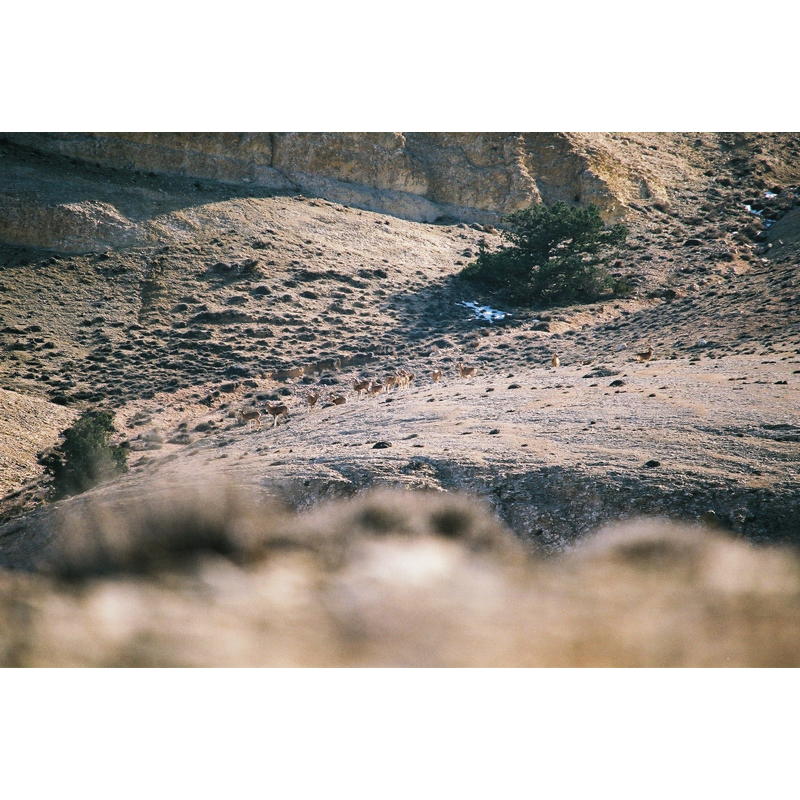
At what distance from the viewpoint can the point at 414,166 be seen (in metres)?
43.6

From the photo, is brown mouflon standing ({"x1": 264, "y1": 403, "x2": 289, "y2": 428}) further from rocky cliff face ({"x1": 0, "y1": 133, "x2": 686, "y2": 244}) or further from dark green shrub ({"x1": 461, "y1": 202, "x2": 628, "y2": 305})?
rocky cliff face ({"x1": 0, "y1": 133, "x2": 686, "y2": 244})

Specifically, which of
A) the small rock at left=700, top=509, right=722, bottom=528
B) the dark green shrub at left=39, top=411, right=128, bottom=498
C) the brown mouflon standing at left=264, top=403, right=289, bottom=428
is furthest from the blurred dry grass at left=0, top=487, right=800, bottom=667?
the brown mouflon standing at left=264, top=403, right=289, bottom=428

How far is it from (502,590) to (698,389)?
354 inches

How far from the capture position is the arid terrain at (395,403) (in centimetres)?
779

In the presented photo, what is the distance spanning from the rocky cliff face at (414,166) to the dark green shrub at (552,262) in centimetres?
704

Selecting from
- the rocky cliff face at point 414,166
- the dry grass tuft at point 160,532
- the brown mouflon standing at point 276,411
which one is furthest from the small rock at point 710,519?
the rocky cliff face at point 414,166

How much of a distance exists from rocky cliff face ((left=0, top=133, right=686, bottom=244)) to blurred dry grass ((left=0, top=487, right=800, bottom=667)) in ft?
107

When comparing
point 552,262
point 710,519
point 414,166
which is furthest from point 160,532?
point 414,166

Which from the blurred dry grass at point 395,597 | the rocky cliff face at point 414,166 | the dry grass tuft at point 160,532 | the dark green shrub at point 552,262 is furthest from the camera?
the rocky cliff face at point 414,166

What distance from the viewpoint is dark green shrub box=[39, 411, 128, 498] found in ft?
53.3

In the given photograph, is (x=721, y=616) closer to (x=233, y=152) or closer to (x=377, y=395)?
(x=377, y=395)

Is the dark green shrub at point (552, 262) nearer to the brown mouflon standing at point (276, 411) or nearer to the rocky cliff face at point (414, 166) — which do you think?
the rocky cliff face at point (414, 166)

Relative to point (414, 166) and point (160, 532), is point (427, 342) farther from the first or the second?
point (160, 532)

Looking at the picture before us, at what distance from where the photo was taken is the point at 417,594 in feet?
26.3
